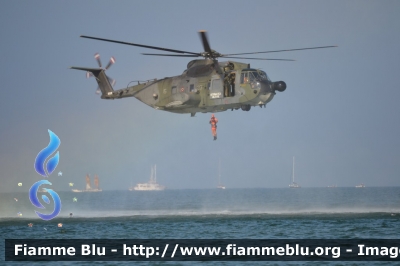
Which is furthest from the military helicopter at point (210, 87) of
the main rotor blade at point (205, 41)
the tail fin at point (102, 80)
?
the tail fin at point (102, 80)

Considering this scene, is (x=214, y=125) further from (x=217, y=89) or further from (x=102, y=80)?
(x=102, y=80)

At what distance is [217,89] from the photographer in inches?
1558

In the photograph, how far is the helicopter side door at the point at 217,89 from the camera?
39.5m

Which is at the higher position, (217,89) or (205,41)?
(205,41)

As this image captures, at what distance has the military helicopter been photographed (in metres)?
38.5

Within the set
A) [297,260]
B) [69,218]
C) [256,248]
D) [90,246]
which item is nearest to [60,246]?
[90,246]

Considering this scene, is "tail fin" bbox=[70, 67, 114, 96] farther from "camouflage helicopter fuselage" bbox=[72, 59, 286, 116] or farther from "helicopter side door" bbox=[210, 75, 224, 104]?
"helicopter side door" bbox=[210, 75, 224, 104]

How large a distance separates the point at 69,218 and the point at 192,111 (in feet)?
62.2

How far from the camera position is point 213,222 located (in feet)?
165

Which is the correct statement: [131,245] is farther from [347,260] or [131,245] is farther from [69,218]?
[69,218]

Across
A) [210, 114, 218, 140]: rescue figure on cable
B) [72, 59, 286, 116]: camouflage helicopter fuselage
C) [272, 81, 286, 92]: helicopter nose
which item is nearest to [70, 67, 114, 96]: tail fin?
[72, 59, 286, 116]: camouflage helicopter fuselage

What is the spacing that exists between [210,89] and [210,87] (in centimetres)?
12

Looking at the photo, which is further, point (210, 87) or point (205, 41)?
point (210, 87)

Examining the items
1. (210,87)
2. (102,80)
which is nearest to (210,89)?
(210,87)
